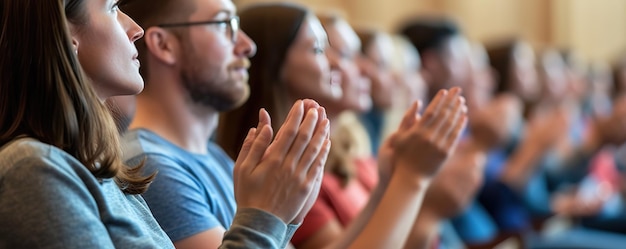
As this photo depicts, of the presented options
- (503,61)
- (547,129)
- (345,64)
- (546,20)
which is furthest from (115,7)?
(546,20)

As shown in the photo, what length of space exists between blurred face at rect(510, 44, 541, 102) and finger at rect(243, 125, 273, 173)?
2.63 meters

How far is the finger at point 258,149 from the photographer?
873mm

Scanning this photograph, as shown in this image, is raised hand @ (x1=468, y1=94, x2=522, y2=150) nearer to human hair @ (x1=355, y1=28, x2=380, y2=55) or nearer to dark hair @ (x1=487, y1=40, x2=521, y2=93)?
dark hair @ (x1=487, y1=40, x2=521, y2=93)

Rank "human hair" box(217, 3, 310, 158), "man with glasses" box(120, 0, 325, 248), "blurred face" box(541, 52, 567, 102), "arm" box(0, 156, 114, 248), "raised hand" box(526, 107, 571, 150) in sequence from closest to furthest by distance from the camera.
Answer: "arm" box(0, 156, 114, 248) < "man with glasses" box(120, 0, 325, 248) < "human hair" box(217, 3, 310, 158) < "raised hand" box(526, 107, 571, 150) < "blurred face" box(541, 52, 567, 102)

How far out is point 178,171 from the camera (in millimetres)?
1152

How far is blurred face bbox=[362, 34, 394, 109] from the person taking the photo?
7.43 ft

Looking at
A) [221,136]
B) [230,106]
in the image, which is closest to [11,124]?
[230,106]

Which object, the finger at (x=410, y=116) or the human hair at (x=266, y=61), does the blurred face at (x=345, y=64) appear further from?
the finger at (x=410, y=116)

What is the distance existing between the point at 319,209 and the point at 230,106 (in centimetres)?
36

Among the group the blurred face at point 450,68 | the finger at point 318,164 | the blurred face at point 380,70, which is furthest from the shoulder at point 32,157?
the blurred face at point 450,68

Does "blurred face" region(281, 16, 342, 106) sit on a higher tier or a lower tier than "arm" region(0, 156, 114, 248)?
→ higher

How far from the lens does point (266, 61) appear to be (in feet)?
4.92

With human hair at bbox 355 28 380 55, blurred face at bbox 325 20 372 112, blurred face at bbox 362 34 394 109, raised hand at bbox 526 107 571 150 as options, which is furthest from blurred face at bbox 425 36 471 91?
blurred face at bbox 325 20 372 112

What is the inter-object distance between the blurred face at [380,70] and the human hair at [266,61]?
0.73m
